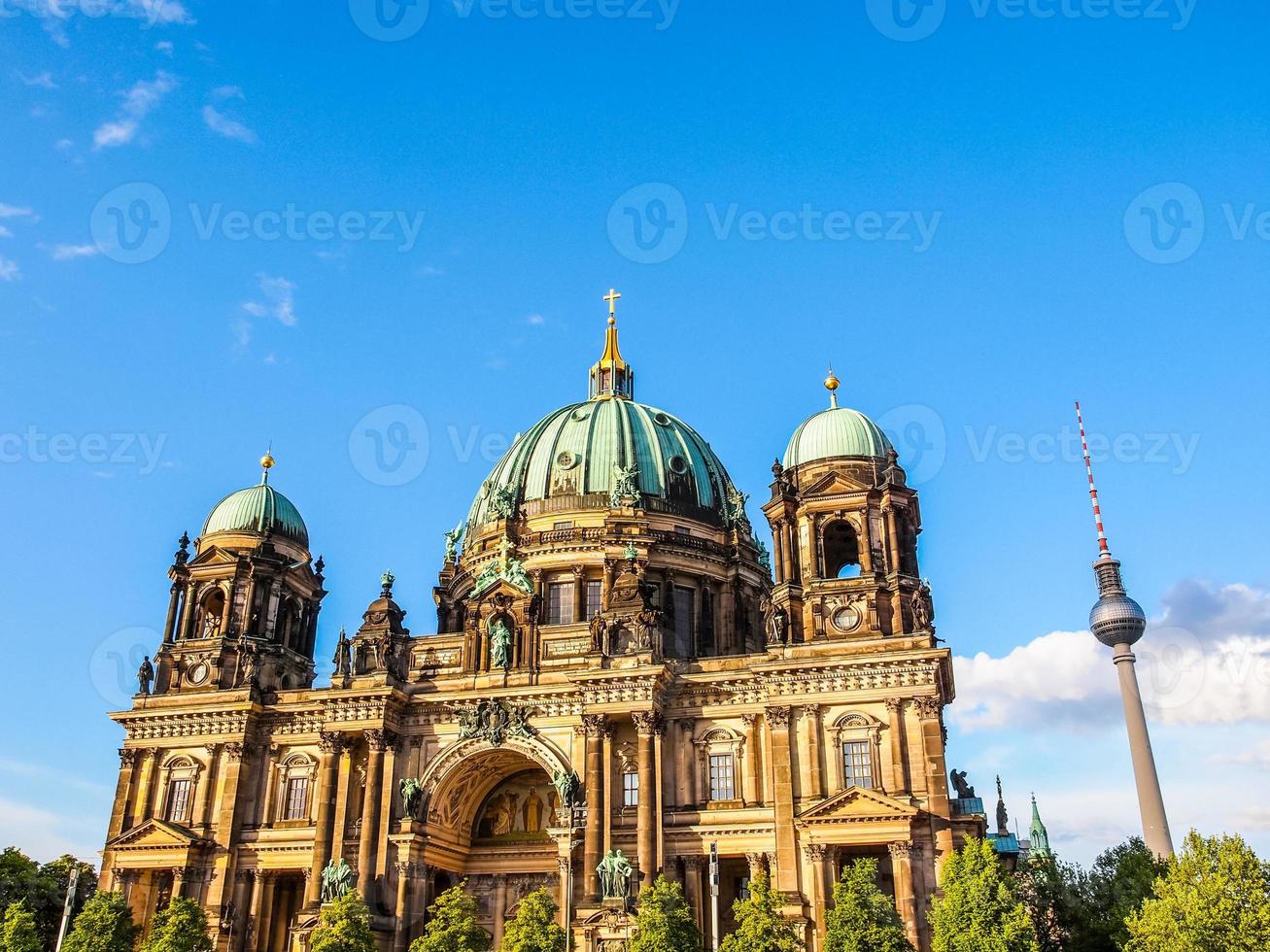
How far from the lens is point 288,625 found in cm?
6669

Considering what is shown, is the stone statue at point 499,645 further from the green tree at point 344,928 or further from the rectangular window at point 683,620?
the green tree at point 344,928

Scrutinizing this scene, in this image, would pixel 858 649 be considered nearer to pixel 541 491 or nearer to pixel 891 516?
pixel 891 516

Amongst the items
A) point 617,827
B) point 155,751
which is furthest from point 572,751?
point 155,751

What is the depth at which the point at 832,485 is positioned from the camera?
188 feet

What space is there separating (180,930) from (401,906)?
9517 mm

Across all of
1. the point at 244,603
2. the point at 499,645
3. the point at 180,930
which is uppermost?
the point at 244,603

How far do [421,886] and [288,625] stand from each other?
18680 mm

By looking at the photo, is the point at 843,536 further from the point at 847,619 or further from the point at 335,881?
the point at 335,881

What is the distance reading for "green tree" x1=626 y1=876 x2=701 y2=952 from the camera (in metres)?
44.6

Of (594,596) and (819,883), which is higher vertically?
(594,596)

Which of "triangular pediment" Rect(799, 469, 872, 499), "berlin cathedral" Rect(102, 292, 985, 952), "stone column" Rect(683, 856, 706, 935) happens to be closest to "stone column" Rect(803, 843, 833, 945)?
"berlin cathedral" Rect(102, 292, 985, 952)

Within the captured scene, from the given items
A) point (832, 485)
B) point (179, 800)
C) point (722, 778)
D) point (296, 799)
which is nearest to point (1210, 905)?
point (722, 778)

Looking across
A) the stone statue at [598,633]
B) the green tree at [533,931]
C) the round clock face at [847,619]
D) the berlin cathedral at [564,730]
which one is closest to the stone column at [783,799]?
the berlin cathedral at [564,730]

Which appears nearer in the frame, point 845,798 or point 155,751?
point 845,798
